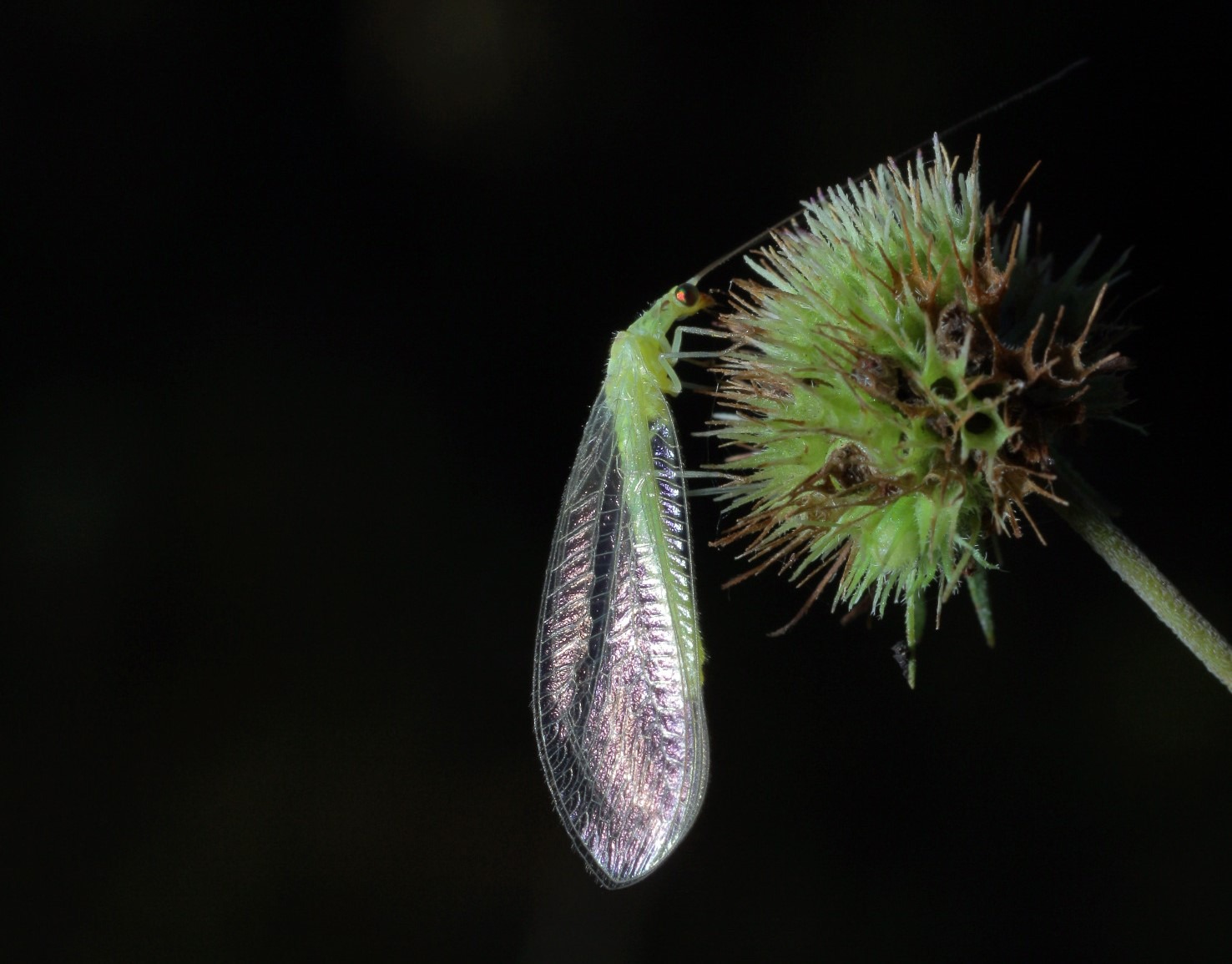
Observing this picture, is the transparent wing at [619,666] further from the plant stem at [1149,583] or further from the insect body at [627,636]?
the plant stem at [1149,583]

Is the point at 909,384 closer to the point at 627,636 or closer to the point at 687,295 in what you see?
the point at 687,295

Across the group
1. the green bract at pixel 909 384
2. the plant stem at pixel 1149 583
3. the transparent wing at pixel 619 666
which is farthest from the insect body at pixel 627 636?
the plant stem at pixel 1149 583

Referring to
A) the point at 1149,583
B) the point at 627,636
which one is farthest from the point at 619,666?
the point at 1149,583

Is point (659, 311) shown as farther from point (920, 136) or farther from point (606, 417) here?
point (920, 136)

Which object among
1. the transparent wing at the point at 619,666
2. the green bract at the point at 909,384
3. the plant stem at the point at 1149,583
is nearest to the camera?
the plant stem at the point at 1149,583

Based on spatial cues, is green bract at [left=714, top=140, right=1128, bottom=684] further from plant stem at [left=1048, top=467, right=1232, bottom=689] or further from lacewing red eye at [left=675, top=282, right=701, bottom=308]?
lacewing red eye at [left=675, top=282, right=701, bottom=308]

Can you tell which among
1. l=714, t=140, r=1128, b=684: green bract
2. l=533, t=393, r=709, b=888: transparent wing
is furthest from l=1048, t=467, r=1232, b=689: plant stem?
l=533, t=393, r=709, b=888: transparent wing
